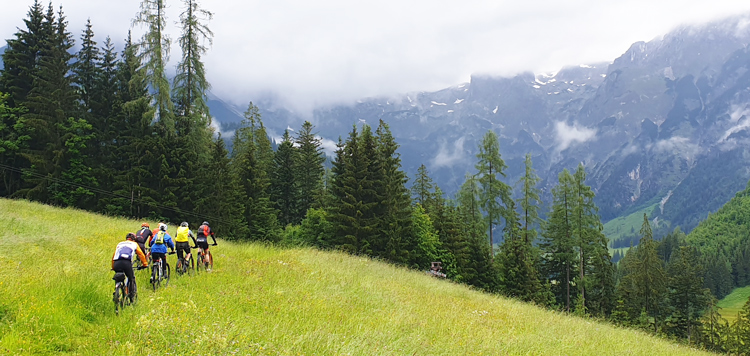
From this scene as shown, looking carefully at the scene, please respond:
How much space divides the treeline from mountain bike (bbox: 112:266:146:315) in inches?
878

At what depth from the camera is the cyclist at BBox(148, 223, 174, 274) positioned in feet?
34.1

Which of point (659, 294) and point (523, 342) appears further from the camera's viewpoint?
point (659, 294)

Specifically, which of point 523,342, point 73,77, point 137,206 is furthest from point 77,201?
point 523,342

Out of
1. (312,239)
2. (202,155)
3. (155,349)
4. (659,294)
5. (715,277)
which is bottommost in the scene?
(715,277)

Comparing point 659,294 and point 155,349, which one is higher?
point 155,349

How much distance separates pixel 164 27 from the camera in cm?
2748

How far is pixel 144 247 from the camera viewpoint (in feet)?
Answer: 32.9

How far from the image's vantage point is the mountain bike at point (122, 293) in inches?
307

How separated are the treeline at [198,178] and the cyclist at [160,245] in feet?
64.8

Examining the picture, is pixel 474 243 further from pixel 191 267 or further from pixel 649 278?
pixel 191 267

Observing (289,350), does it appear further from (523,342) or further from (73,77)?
(73,77)

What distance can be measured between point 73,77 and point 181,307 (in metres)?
34.1

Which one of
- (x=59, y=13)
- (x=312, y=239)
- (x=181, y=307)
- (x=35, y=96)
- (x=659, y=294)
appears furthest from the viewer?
(x=659, y=294)

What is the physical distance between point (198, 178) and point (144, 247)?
2413cm
